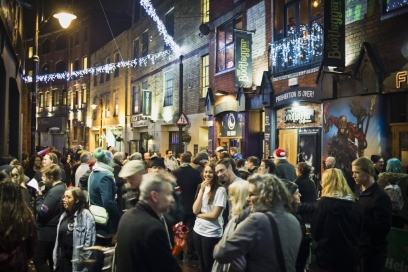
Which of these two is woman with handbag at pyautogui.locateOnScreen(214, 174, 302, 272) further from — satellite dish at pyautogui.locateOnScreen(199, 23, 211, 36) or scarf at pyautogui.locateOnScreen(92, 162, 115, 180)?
satellite dish at pyautogui.locateOnScreen(199, 23, 211, 36)

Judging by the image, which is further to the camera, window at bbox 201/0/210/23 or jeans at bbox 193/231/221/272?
window at bbox 201/0/210/23

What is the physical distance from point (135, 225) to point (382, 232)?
3.12 meters

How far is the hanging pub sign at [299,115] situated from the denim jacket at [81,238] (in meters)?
8.25

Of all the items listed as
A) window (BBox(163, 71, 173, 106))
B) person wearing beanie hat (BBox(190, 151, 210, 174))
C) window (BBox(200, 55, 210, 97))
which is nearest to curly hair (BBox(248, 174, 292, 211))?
person wearing beanie hat (BBox(190, 151, 210, 174))

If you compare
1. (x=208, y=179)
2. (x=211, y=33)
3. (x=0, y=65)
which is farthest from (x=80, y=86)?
(x=208, y=179)

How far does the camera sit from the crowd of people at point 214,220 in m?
3.26

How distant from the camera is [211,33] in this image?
58.7 ft

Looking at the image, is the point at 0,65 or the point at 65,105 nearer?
the point at 0,65

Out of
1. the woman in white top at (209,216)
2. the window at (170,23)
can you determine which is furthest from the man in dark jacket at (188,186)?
the window at (170,23)

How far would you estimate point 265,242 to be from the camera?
326 cm

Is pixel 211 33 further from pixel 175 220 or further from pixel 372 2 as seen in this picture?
pixel 175 220

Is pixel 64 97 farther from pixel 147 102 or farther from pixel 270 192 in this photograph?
pixel 270 192

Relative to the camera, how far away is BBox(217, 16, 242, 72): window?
640 inches

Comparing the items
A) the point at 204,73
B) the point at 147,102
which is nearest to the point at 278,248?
the point at 204,73
